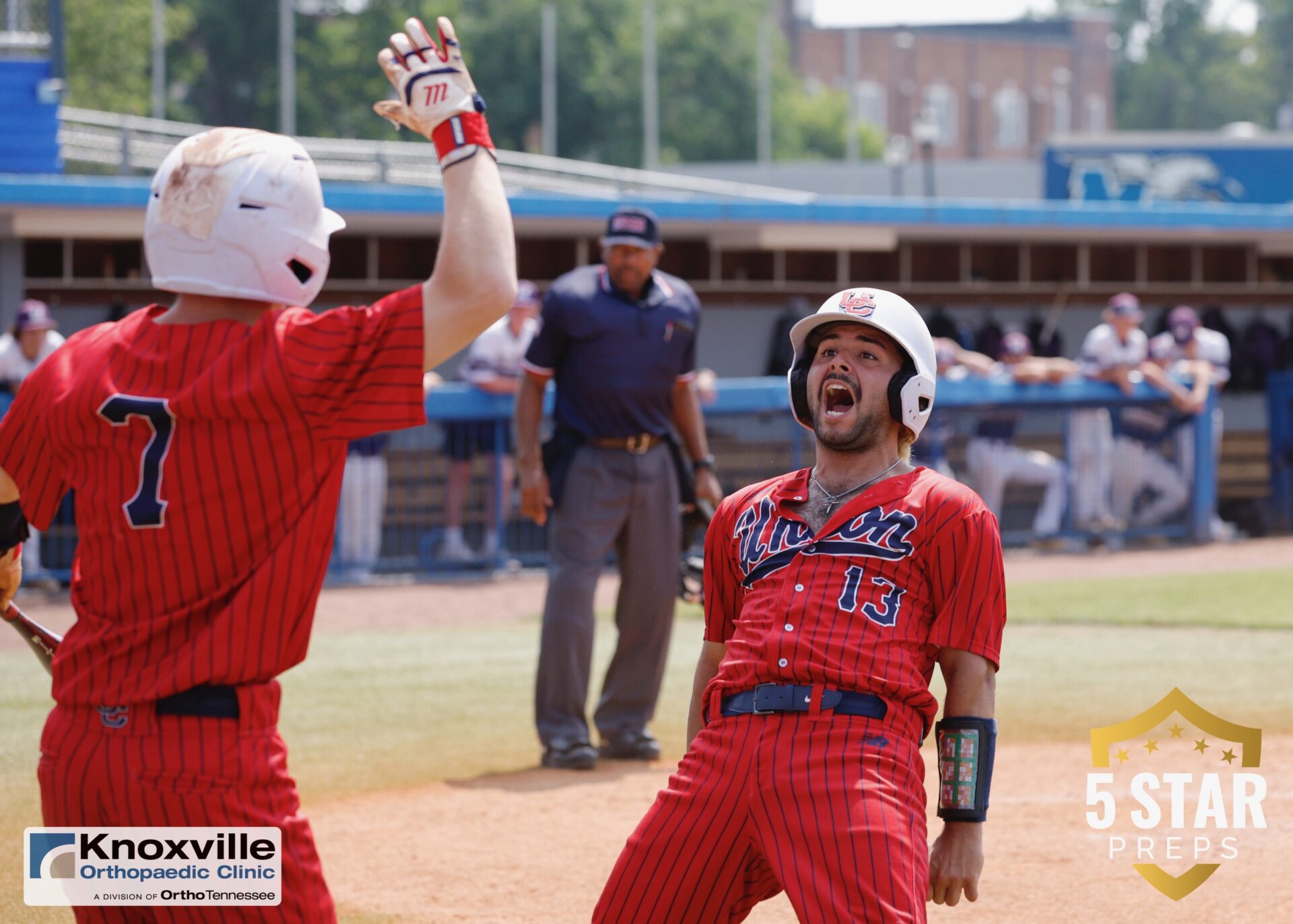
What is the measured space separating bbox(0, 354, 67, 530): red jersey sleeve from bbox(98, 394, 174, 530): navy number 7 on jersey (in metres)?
0.21

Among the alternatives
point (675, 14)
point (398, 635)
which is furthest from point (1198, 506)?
point (675, 14)

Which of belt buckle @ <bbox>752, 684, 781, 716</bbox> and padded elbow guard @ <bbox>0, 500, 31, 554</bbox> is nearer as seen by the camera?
padded elbow guard @ <bbox>0, 500, 31, 554</bbox>

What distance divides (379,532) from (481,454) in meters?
1.07

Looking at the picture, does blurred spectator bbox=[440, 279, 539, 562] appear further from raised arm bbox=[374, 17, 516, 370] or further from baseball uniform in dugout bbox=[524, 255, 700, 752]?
raised arm bbox=[374, 17, 516, 370]

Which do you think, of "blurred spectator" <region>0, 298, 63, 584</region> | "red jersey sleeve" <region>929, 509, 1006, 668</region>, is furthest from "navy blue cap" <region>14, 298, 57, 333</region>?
"red jersey sleeve" <region>929, 509, 1006, 668</region>

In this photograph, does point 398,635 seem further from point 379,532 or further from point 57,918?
point 57,918

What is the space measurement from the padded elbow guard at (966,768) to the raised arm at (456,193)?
1.39 m

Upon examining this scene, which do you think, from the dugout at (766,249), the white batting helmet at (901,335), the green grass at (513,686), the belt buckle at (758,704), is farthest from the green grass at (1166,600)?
the belt buckle at (758,704)

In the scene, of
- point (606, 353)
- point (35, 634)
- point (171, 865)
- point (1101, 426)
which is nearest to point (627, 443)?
point (606, 353)

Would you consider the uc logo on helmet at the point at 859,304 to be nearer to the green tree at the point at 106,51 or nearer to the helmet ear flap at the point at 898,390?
the helmet ear flap at the point at 898,390

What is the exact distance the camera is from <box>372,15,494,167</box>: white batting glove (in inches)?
121

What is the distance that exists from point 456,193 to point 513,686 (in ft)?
22.2

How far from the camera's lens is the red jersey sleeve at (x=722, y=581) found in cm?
399

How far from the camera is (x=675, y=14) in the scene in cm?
6756
